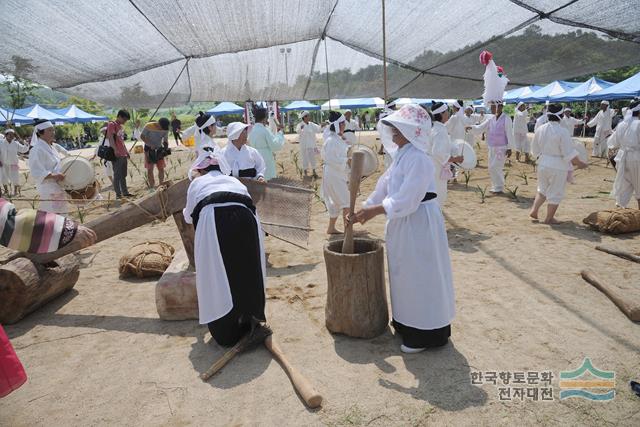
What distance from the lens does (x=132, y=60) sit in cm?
608

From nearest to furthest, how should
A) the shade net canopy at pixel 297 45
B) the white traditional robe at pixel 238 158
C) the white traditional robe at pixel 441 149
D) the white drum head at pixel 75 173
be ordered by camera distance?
1. the shade net canopy at pixel 297 45
2. the white traditional robe at pixel 238 158
3. the white drum head at pixel 75 173
4. the white traditional robe at pixel 441 149

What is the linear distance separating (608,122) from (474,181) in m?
7.59

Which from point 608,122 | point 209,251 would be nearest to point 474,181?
point 608,122

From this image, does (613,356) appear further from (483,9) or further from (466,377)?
(483,9)

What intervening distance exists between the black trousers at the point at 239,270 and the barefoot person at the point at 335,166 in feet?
10.1

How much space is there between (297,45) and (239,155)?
284 centimetres

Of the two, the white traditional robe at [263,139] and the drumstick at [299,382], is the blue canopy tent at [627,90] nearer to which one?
the white traditional robe at [263,139]

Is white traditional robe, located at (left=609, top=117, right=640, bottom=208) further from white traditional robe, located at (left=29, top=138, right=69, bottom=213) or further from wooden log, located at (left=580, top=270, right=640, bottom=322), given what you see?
white traditional robe, located at (left=29, top=138, right=69, bottom=213)

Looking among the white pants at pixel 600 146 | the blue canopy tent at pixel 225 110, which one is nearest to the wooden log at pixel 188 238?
the white pants at pixel 600 146

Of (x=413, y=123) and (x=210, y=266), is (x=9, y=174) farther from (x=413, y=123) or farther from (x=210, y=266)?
(x=413, y=123)

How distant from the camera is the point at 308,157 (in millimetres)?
13141

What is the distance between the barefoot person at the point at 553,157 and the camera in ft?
20.5

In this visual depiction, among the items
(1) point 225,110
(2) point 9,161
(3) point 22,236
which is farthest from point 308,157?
(1) point 225,110

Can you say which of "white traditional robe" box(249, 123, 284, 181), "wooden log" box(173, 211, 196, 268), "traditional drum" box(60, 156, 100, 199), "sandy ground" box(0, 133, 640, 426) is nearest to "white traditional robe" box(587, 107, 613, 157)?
"sandy ground" box(0, 133, 640, 426)
